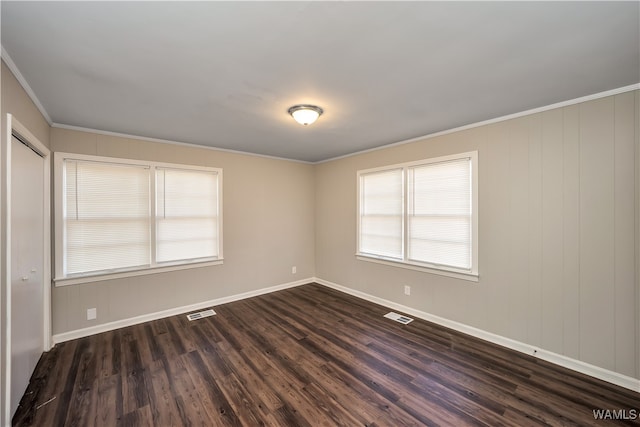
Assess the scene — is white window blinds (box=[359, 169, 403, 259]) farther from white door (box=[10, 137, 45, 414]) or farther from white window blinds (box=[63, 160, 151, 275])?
white door (box=[10, 137, 45, 414])

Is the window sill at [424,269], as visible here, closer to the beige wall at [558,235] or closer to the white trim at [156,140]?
the beige wall at [558,235]

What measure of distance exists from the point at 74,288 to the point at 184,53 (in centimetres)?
320

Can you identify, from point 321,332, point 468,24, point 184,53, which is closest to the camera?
point 468,24

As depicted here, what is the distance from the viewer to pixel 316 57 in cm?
179

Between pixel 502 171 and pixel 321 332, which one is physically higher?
pixel 502 171

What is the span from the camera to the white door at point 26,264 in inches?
77.0

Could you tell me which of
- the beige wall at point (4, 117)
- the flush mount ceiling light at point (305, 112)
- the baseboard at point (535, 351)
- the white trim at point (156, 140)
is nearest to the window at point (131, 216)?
the white trim at point (156, 140)

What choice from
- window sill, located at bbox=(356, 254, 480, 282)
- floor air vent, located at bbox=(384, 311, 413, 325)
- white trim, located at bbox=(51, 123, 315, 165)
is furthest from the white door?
window sill, located at bbox=(356, 254, 480, 282)

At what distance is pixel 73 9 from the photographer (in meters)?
1.37

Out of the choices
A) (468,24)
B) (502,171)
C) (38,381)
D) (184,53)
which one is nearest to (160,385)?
(38,381)

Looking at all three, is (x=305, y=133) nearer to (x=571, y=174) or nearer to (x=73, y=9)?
(x=73, y=9)

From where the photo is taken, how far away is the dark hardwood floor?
197cm

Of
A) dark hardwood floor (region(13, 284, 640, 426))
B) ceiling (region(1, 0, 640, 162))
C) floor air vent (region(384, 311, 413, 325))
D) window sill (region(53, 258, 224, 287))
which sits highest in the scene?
ceiling (region(1, 0, 640, 162))

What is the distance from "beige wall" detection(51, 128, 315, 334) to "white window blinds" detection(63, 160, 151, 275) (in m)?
0.22
